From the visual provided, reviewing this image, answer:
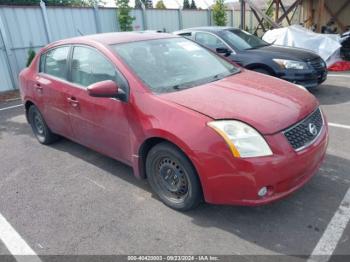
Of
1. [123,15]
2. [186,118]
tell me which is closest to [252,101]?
A: [186,118]

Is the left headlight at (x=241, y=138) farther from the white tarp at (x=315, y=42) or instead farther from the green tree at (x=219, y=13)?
the green tree at (x=219, y=13)

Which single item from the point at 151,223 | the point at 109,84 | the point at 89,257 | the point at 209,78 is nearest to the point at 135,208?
the point at 151,223

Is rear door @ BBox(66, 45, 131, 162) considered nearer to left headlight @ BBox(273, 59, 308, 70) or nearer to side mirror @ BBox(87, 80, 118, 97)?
side mirror @ BBox(87, 80, 118, 97)

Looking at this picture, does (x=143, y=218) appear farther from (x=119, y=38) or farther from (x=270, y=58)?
(x=270, y=58)

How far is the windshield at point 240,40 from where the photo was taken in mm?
7180

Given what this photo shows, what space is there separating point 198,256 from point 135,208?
3.07 feet

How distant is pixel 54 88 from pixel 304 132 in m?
3.12

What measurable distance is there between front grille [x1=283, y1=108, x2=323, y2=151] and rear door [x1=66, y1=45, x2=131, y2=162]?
1.59 metres

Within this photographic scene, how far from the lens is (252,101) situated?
2.94m

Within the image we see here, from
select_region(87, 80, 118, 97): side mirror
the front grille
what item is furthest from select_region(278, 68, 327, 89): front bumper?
select_region(87, 80, 118, 97): side mirror

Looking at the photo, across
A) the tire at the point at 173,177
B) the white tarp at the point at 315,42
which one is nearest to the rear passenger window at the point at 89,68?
the tire at the point at 173,177

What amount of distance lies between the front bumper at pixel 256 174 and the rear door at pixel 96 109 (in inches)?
43.1

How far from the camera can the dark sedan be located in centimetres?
643

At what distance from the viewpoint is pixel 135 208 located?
3.25 m
